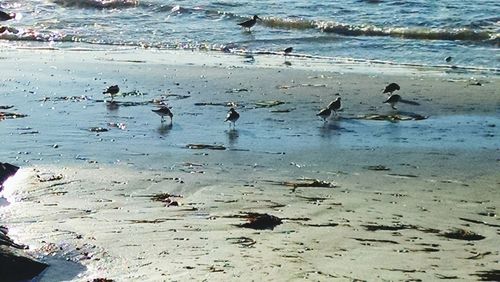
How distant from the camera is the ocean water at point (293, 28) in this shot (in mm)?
19703

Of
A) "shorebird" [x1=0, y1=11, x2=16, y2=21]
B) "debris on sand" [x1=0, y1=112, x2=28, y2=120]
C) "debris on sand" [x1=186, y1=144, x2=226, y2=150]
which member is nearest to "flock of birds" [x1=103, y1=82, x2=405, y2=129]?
"debris on sand" [x1=186, y1=144, x2=226, y2=150]

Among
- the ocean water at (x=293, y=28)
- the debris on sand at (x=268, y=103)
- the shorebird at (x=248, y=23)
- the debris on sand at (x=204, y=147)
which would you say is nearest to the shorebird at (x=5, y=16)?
the ocean water at (x=293, y=28)

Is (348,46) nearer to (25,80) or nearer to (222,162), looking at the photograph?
(25,80)

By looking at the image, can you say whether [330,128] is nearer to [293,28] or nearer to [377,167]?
[377,167]

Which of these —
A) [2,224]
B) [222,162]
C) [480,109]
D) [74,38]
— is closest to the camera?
[2,224]

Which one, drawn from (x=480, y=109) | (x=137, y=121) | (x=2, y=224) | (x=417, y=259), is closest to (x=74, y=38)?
(x=137, y=121)

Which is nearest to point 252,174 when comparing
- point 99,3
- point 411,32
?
point 411,32

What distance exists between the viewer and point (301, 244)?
6.30 meters

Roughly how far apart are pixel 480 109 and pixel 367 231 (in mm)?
6349

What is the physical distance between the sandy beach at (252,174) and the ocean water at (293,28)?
3651 mm

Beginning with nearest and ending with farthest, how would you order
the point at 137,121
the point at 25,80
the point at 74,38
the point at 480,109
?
the point at 137,121, the point at 480,109, the point at 25,80, the point at 74,38

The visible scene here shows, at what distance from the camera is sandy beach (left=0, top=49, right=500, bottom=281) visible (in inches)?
236

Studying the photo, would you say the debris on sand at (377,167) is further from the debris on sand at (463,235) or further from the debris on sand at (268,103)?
the debris on sand at (268,103)

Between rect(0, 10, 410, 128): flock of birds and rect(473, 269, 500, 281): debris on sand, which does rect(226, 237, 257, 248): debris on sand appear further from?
rect(0, 10, 410, 128): flock of birds
